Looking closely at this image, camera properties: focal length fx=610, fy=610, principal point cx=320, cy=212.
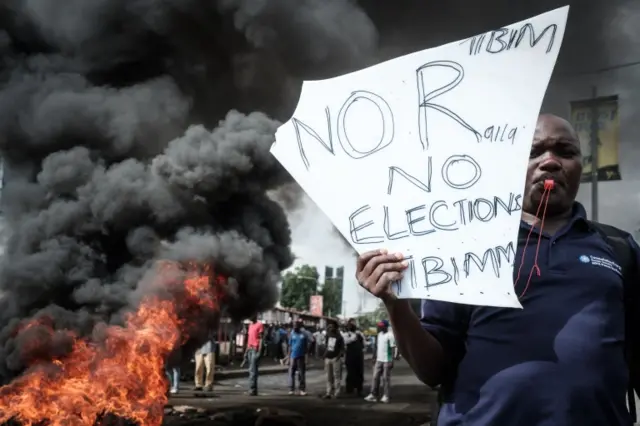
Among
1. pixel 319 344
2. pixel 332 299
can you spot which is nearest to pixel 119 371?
pixel 319 344

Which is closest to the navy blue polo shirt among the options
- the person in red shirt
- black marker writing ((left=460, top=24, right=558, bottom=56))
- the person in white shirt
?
black marker writing ((left=460, top=24, right=558, bottom=56))

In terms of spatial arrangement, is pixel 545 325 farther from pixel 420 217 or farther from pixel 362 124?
pixel 362 124

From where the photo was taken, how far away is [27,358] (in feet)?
32.6

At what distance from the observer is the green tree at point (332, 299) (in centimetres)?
2830

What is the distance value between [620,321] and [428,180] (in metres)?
0.50

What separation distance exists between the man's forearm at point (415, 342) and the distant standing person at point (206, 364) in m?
9.72

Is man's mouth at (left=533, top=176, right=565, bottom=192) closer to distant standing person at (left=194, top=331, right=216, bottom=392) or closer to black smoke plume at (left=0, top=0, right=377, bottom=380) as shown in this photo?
distant standing person at (left=194, top=331, right=216, bottom=392)

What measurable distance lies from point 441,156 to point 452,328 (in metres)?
0.38

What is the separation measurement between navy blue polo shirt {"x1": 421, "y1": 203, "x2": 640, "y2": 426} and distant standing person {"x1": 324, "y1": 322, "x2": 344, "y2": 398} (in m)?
9.28

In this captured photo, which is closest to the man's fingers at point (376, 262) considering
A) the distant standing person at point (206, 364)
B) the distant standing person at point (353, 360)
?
the distant standing person at point (206, 364)

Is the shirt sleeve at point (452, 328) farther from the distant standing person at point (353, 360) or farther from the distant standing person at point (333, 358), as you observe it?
the distant standing person at point (353, 360)

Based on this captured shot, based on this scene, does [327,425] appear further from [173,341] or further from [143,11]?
[143,11]

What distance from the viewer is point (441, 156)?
1.33m

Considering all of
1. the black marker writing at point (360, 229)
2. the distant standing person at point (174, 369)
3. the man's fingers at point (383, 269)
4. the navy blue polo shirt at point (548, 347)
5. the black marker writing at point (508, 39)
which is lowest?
the distant standing person at point (174, 369)
